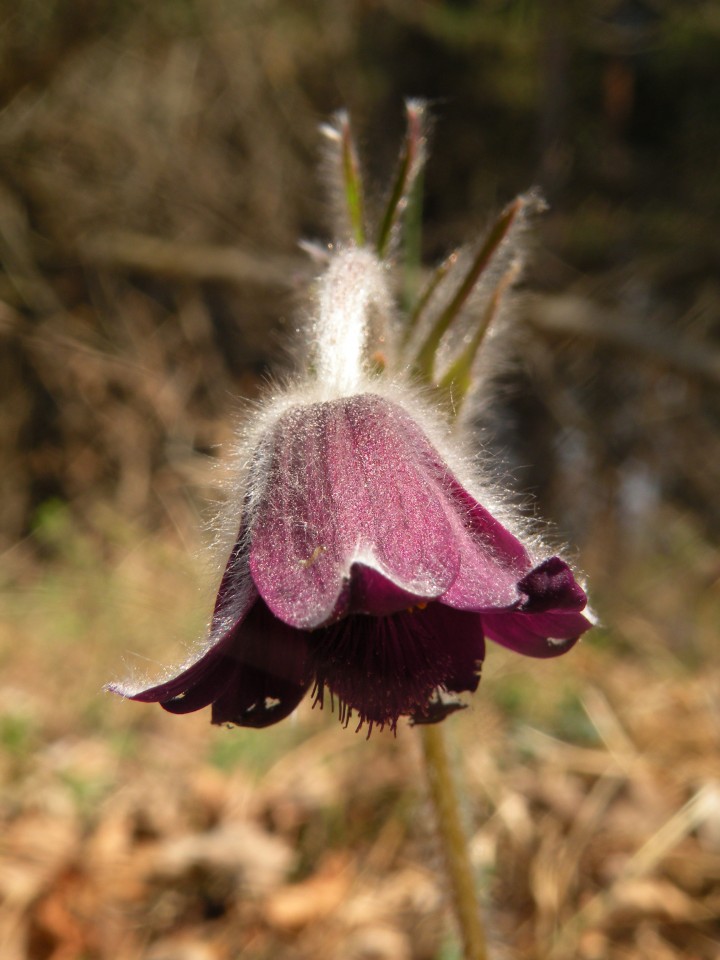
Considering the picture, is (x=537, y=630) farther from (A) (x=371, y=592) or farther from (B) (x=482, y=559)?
(A) (x=371, y=592)

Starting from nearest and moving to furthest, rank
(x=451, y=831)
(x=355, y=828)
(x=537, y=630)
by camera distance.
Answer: (x=537, y=630) → (x=451, y=831) → (x=355, y=828)

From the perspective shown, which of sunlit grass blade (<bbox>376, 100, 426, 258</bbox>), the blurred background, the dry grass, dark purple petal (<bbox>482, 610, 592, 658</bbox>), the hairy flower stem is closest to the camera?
dark purple petal (<bbox>482, 610, 592, 658</bbox>)

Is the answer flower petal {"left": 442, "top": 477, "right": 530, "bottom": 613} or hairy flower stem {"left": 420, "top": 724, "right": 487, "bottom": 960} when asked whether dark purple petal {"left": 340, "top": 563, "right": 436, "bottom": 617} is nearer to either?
flower petal {"left": 442, "top": 477, "right": 530, "bottom": 613}

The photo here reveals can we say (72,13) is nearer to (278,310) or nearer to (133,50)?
(133,50)

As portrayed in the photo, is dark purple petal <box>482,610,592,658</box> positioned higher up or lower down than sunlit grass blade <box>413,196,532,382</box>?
lower down

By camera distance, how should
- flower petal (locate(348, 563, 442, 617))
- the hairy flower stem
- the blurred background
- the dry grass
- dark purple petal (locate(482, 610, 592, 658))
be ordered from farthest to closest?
the blurred background, the dry grass, the hairy flower stem, dark purple petal (locate(482, 610, 592, 658)), flower petal (locate(348, 563, 442, 617))

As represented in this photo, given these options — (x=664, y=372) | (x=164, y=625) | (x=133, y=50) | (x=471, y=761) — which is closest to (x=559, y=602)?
(x=471, y=761)

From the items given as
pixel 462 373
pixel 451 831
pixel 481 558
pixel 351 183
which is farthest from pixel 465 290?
pixel 451 831

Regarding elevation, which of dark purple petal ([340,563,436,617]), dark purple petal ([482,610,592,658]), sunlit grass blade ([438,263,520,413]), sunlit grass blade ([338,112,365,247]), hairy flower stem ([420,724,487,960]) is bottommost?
hairy flower stem ([420,724,487,960])

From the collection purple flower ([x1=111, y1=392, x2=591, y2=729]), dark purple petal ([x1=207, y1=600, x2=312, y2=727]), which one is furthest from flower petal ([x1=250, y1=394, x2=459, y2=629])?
dark purple petal ([x1=207, y1=600, x2=312, y2=727])
